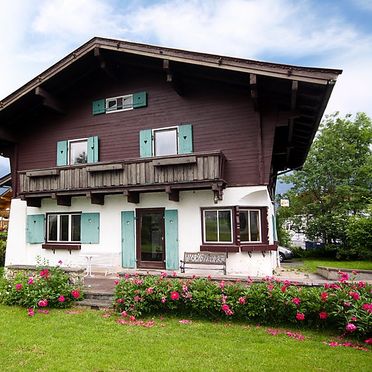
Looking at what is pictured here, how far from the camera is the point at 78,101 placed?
45.0 ft

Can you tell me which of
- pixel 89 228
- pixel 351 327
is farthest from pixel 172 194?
pixel 351 327

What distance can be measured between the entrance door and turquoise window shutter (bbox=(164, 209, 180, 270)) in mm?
256

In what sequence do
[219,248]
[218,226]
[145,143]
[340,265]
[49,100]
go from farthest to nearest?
[340,265] → [49,100] → [145,143] → [218,226] → [219,248]

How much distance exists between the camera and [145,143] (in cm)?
1228

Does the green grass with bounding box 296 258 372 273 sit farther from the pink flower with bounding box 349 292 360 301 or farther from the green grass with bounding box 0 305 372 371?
the green grass with bounding box 0 305 372 371

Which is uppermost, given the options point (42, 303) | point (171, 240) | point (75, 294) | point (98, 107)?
point (98, 107)

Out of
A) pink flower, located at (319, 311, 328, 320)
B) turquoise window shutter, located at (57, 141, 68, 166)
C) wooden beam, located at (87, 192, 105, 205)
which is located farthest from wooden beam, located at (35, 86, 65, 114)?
pink flower, located at (319, 311, 328, 320)

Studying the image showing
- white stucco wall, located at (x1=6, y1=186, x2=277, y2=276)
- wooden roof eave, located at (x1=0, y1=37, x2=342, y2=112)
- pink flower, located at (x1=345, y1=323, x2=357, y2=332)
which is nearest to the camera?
pink flower, located at (x1=345, y1=323, x2=357, y2=332)

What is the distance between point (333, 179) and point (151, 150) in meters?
15.6

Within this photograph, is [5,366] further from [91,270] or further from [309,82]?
[309,82]

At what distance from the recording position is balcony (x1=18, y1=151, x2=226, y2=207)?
10.5 metres

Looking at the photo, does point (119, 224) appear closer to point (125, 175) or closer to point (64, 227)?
point (125, 175)

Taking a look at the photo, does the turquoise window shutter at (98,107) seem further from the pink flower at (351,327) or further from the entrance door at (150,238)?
the pink flower at (351,327)

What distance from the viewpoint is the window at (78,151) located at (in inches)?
527
